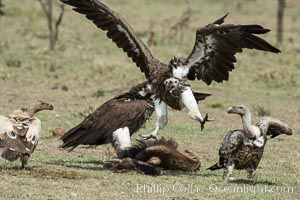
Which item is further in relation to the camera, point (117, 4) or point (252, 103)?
point (117, 4)

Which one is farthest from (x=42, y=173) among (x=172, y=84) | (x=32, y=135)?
(x=172, y=84)

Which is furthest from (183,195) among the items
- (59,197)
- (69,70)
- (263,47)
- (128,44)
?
(69,70)

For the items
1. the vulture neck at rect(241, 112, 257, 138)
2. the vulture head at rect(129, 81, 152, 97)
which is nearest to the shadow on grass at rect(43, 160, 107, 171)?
the vulture head at rect(129, 81, 152, 97)

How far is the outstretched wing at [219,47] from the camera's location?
9604 millimetres

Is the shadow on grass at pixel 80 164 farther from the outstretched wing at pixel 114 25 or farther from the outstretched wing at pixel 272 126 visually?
the outstretched wing at pixel 272 126

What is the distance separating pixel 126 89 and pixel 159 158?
8884 millimetres

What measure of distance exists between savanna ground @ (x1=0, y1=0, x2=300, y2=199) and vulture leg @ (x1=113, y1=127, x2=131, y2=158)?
0.38 meters

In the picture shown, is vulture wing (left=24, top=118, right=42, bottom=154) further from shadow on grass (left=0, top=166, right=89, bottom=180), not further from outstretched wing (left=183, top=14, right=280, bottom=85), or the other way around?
outstretched wing (left=183, top=14, right=280, bottom=85)

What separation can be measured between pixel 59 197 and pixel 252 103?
10269 millimetres

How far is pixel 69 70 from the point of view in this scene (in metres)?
21.0

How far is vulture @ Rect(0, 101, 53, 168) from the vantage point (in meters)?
8.80

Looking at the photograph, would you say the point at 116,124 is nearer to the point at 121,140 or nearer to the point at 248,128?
the point at 121,140

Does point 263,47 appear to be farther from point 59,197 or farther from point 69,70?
point 69,70

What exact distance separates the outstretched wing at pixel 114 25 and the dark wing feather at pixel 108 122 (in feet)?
2.82
